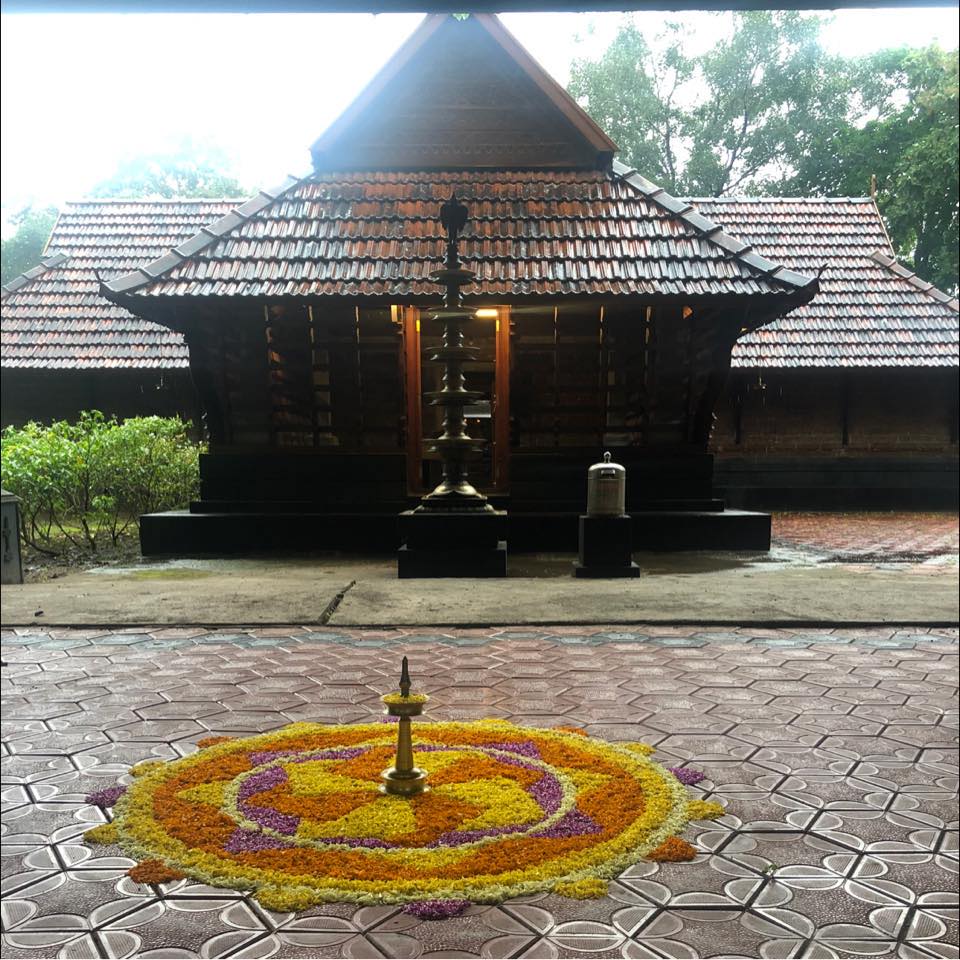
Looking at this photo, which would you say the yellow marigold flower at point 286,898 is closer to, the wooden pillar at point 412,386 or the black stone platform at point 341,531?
the black stone platform at point 341,531

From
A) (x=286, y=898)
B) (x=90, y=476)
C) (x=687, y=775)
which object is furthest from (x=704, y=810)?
(x=90, y=476)

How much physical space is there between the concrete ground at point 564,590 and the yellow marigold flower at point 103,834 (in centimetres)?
63

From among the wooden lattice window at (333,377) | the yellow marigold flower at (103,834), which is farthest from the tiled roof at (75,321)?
the yellow marigold flower at (103,834)

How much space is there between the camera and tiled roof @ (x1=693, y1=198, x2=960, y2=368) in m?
3.41

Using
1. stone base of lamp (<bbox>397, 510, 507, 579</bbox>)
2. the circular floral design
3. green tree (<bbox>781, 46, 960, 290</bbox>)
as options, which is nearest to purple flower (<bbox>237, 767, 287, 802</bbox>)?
the circular floral design

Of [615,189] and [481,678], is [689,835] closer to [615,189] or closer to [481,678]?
[481,678]

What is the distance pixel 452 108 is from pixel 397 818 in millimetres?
1982

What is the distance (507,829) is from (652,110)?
5.68 ft

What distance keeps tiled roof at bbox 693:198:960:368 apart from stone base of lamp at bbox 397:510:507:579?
1.57 m

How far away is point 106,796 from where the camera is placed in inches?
78.0

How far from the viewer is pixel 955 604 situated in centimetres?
404

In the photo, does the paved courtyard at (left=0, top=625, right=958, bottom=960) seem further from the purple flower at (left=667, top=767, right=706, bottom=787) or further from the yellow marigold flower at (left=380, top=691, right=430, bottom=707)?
the yellow marigold flower at (left=380, top=691, right=430, bottom=707)

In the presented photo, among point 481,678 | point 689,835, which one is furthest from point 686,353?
point 689,835

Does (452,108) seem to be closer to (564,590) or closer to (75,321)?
(75,321)
